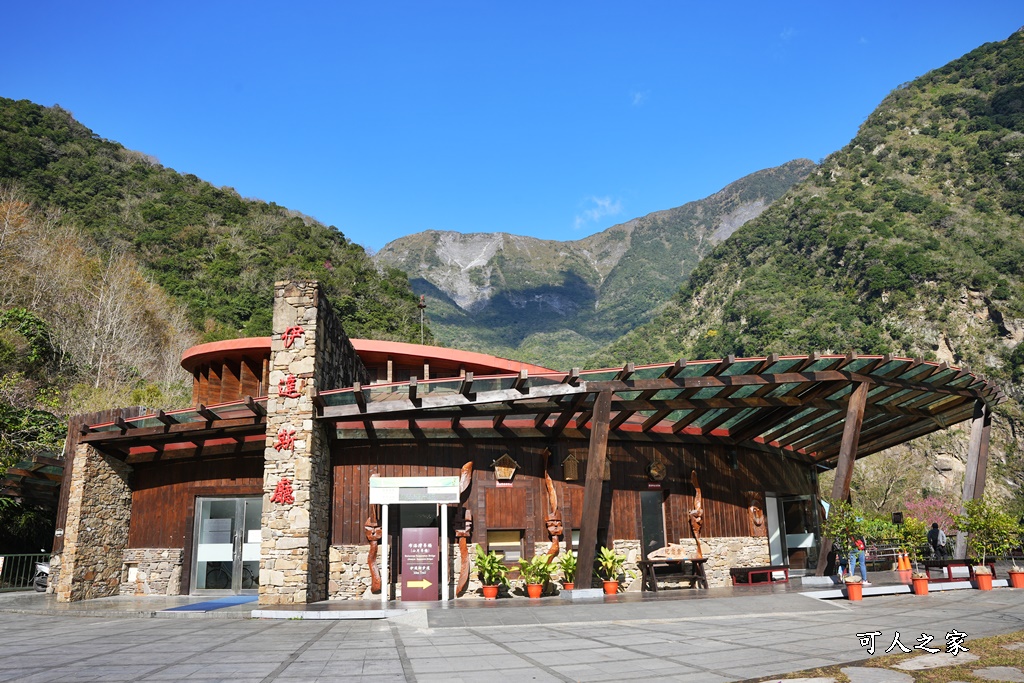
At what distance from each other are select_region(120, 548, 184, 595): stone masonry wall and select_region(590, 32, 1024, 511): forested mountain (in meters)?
46.8

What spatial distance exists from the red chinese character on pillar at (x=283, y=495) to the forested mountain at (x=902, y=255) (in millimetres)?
46794

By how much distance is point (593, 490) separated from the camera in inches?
564

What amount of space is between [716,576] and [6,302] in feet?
101

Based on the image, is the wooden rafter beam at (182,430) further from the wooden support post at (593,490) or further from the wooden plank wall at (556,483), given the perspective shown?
the wooden support post at (593,490)

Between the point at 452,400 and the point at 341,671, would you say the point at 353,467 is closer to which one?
the point at 452,400

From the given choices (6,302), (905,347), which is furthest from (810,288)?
(6,302)

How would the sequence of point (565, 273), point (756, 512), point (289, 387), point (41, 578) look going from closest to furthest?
point (289, 387) < point (756, 512) < point (41, 578) < point (565, 273)

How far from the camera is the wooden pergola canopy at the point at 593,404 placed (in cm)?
1413

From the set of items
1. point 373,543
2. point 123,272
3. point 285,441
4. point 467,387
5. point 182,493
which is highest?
point 123,272

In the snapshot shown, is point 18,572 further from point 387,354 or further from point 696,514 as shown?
point 696,514

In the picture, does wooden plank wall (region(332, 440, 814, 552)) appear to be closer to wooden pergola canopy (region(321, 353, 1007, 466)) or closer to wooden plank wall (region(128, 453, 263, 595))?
wooden pergola canopy (region(321, 353, 1007, 466))

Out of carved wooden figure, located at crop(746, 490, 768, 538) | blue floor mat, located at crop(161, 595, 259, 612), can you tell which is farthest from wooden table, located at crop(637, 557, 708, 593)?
blue floor mat, located at crop(161, 595, 259, 612)

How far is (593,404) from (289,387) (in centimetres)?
657

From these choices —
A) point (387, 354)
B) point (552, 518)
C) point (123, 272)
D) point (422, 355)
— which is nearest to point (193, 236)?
point (123, 272)
